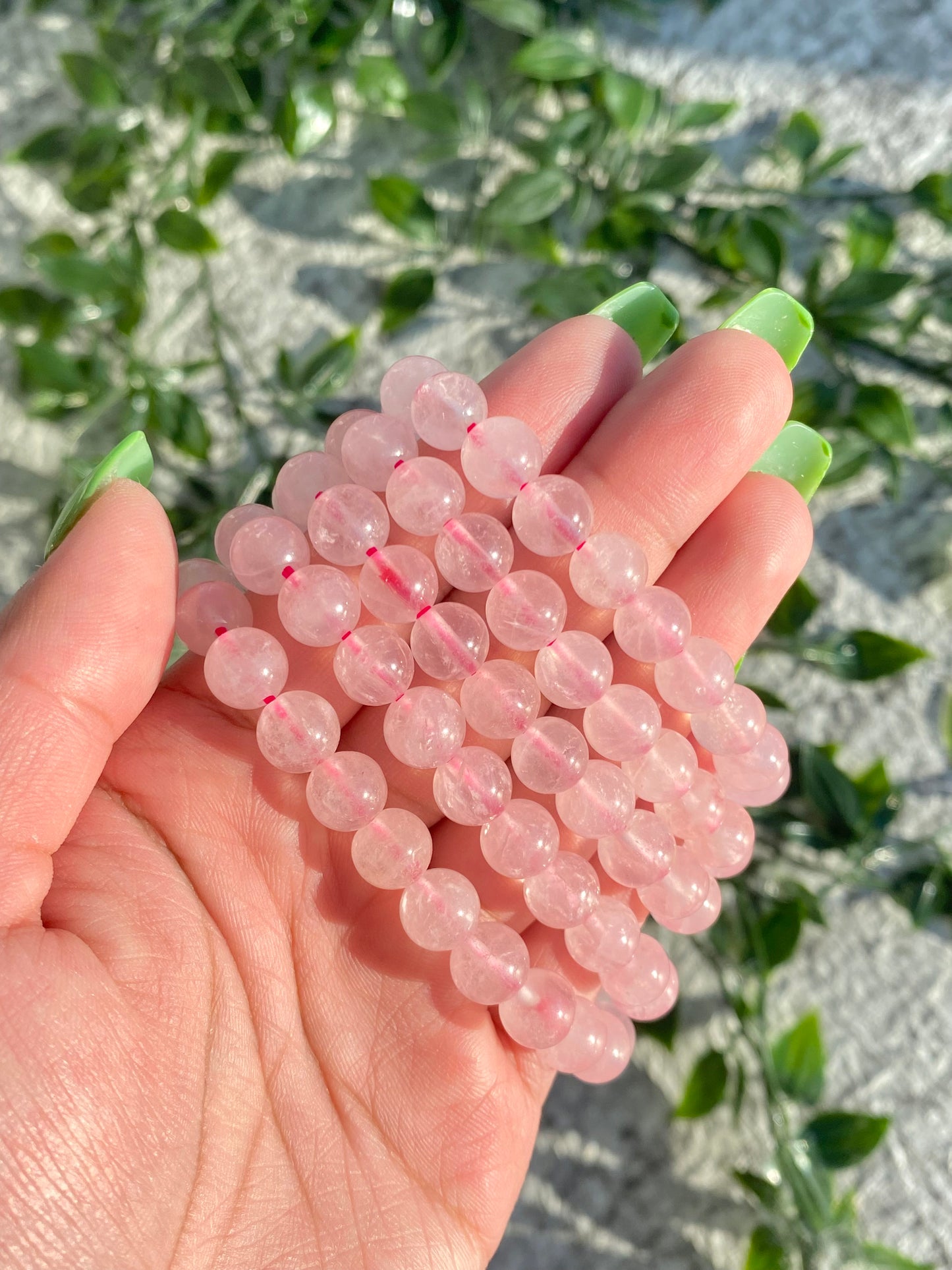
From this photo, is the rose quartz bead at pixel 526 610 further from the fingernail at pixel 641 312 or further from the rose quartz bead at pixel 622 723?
the fingernail at pixel 641 312

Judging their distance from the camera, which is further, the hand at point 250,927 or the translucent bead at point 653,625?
the translucent bead at point 653,625

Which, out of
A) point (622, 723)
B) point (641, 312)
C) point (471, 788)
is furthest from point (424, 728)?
point (641, 312)

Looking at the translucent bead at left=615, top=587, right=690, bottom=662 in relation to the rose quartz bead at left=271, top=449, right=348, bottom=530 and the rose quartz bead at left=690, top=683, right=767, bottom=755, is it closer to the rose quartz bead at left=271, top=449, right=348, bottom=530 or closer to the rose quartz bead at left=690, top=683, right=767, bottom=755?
the rose quartz bead at left=690, top=683, right=767, bottom=755

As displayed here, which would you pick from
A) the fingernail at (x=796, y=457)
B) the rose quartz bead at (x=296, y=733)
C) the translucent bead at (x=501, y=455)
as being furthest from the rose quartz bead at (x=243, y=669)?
the fingernail at (x=796, y=457)

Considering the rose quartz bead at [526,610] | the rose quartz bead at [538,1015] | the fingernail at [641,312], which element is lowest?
the rose quartz bead at [538,1015]

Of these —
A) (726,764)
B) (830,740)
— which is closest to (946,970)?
(830,740)

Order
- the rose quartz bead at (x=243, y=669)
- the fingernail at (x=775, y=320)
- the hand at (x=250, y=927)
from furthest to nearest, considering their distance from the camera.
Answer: the fingernail at (x=775, y=320)
the rose quartz bead at (x=243, y=669)
the hand at (x=250, y=927)

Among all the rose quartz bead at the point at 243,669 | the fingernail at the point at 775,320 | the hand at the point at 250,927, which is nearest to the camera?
the hand at the point at 250,927

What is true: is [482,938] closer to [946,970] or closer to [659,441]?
[659,441]
